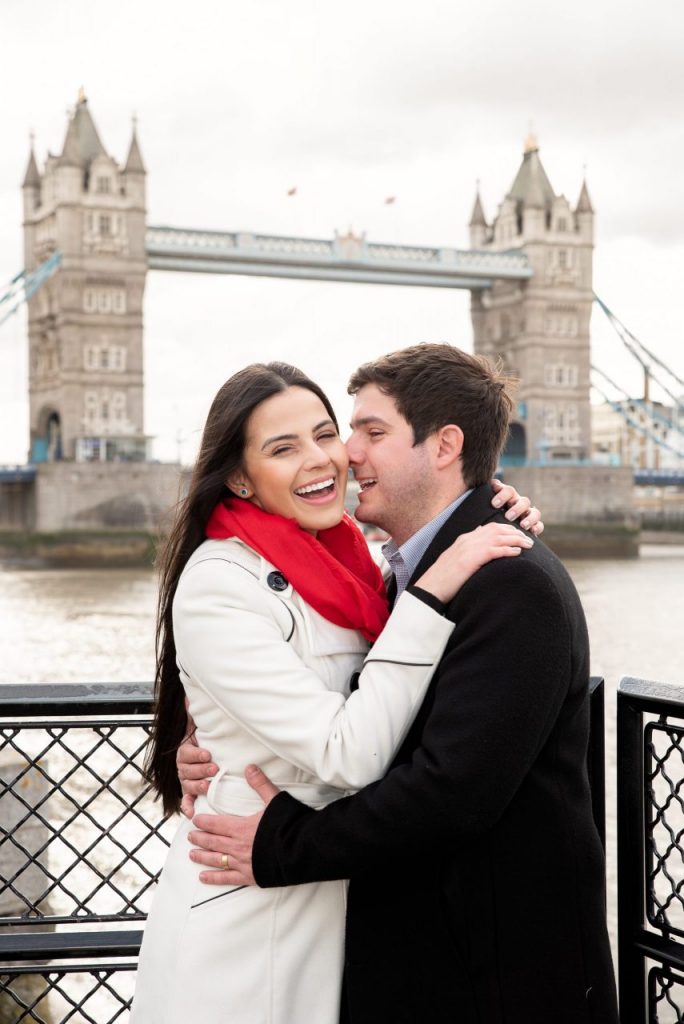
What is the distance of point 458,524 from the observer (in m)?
1.34

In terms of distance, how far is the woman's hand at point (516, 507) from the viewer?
1360mm

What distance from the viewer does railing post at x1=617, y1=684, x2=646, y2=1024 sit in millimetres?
1532

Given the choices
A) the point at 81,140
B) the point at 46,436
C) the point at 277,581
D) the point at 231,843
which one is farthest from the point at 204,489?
the point at 81,140

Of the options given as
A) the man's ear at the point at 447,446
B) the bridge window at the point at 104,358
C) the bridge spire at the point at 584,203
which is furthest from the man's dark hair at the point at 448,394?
the bridge spire at the point at 584,203

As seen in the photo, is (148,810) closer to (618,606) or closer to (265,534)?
(265,534)

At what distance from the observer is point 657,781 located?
269 inches

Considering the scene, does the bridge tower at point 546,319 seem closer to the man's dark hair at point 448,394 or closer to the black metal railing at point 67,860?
the black metal railing at point 67,860

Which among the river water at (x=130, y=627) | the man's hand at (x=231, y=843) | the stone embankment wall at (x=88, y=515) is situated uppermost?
the man's hand at (x=231, y=843)

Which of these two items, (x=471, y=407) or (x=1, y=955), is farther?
(x=1, y=955)

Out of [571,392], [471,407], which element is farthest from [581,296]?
[471,407]

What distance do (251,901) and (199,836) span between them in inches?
3.4

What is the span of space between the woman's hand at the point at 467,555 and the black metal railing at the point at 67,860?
0.56 meters

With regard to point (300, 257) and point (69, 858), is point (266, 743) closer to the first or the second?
point (69, 858)

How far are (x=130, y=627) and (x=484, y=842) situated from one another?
13.8 metres
